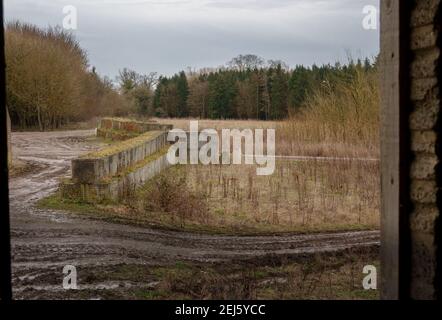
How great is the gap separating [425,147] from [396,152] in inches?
8.0

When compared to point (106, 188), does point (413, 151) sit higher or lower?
higher

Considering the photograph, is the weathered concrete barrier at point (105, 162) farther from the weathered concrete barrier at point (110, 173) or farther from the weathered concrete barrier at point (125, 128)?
the weathered concrete barrier at point (125, 128)

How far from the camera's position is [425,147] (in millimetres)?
3688

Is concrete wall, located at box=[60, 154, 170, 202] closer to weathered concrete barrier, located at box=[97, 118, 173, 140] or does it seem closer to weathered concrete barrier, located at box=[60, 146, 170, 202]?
weathered concrete barrier, located at box=[60, 146, 170, 202]

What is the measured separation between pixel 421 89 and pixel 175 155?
17472 mm

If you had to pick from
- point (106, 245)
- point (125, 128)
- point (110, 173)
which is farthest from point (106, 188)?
point (125, 128)

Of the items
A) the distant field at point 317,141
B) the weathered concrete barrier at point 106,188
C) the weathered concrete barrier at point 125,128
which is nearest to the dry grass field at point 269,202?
the weathered concrete barrier at point 106,188

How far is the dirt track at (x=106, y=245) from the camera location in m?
6.93

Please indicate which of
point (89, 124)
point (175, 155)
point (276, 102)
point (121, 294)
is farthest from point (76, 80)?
point (121, 294)

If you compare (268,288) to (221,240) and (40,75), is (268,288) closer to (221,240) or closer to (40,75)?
(221,240)

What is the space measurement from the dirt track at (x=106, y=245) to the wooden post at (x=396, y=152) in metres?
3.66

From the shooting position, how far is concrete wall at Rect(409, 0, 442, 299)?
3596 millimetres

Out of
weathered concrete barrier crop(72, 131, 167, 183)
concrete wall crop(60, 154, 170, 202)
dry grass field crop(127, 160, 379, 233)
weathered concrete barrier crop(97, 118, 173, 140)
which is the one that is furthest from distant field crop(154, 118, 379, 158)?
concrete wall crop(60, 154, 170, 202)

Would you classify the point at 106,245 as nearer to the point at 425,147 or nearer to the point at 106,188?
the point at 106,188
